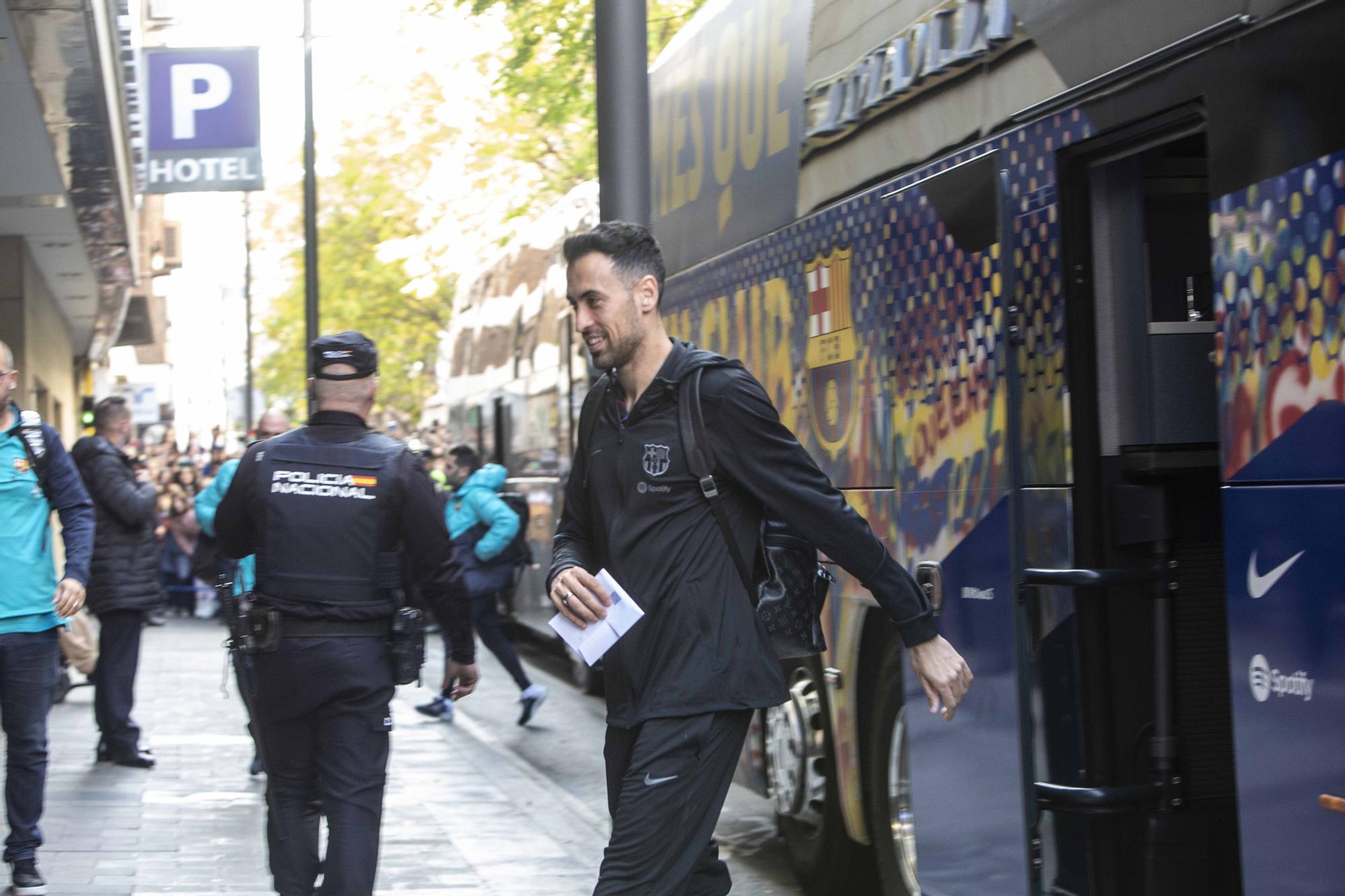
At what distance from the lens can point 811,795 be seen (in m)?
6.71

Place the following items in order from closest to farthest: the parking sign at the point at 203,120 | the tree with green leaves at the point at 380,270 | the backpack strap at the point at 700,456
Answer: the backpack strap at the point at 700,456
the parking sign at the point at 203,120
the tree with green leaves at the point at 380,270

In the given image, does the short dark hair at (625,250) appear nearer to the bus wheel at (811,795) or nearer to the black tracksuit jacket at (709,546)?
the black tracksuit jacket at (709,546)

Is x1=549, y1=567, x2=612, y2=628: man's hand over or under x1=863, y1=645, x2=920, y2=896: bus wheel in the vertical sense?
over

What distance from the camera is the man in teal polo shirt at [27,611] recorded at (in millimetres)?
6430

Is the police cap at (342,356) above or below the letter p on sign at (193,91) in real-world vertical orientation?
below

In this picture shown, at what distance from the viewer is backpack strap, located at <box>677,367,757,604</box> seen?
3.80 meters

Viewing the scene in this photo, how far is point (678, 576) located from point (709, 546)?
3.8 inches

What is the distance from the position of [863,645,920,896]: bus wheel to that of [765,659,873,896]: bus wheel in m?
0.41

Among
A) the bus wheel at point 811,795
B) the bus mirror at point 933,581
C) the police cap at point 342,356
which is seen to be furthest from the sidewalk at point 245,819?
the police cap at point 342,356

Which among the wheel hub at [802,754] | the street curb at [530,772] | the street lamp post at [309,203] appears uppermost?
the street lamp post at [309,203]

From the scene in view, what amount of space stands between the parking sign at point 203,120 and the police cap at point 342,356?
33.6 feet

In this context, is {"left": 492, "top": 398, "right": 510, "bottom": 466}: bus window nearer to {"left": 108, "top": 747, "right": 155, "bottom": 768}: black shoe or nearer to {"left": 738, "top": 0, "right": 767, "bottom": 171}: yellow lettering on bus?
{"left": 108, "top": 747, "right": 155, "bottom": 768}: black shoe

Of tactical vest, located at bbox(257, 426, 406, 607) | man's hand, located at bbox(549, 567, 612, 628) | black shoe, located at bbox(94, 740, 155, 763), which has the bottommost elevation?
black shoe, located at bbox(94, 740, 155, 763)

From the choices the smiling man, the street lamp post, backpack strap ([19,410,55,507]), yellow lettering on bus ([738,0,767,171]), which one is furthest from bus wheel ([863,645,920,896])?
the street lamp post
